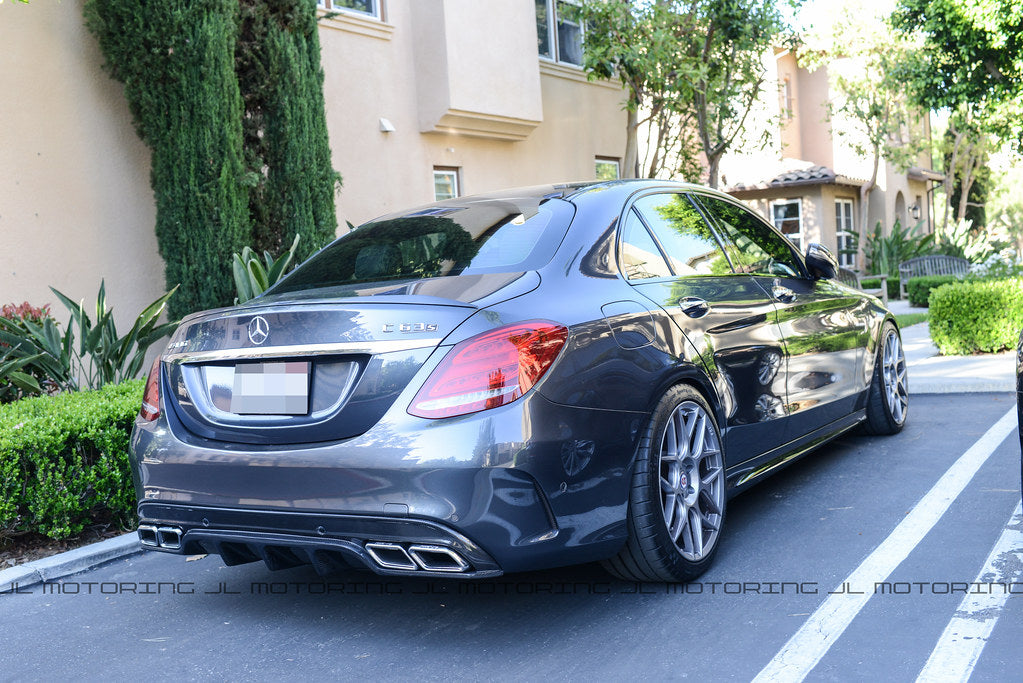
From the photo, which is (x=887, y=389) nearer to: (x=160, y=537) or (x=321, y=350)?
(x=321, y=350)

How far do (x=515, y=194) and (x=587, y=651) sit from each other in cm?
210

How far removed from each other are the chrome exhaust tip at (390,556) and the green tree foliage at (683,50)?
11101mm

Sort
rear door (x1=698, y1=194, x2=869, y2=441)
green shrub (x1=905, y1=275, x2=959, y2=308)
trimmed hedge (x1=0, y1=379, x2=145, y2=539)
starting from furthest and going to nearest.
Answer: green shrub (x1=905, y1=275, x2=959, y2=308) < rear door (x1=698, y1=194, x2=869, y2=441) < trimmed hedge (x1=0, y1=379, x2=145, y2=539)

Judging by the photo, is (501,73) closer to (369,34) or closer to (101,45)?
(369,34)

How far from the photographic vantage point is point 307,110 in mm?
9883

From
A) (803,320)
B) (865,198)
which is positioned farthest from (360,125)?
(865,198)

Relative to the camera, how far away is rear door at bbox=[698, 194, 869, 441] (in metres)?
4.96

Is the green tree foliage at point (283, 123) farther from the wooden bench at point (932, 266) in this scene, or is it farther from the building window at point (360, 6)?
the wooden bench at point (932, 266)

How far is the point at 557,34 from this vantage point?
15.9 meters

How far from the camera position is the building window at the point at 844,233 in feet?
93.2

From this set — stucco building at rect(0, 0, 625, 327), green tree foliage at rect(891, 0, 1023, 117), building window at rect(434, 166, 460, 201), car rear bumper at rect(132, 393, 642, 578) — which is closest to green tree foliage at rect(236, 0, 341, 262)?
stucco building at rect(0, 0, 625, 327)

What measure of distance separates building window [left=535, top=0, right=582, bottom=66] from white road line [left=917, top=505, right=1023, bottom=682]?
40.9 feet

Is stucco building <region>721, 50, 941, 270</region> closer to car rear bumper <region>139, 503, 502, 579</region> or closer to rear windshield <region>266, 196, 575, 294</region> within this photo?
rear windshield <region>266, 196, 575, 294</region>

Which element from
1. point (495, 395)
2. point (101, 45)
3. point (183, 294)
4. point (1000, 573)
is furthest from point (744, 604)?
point (101, 45)
